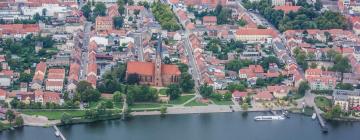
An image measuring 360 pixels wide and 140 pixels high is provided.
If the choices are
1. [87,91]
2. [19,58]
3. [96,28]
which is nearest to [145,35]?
[96,28]

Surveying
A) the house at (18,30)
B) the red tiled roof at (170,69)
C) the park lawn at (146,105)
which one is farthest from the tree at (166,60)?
the house at (18,30)

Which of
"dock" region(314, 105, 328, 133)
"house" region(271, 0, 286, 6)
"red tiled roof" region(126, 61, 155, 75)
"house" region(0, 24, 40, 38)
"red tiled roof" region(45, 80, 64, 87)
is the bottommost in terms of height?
"dock" region(314, 105, 328, 133)

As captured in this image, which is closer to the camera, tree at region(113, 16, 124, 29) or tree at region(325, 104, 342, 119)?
tree at region(325, 104, 342, 119)

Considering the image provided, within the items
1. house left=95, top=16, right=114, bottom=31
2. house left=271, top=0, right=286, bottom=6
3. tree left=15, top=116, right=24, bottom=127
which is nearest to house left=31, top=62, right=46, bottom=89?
tree left=15, top=116, right=24, bottom=127

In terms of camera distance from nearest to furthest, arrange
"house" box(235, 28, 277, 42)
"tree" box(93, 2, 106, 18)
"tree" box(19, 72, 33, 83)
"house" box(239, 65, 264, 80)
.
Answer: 1. "tree" box(19, 72, 33, 83)
2. "house" box(239, 65, 264, 80)
3. "house" box(235, 28, 277, 42)
4. "tree" box(93, 2, 106, 18)

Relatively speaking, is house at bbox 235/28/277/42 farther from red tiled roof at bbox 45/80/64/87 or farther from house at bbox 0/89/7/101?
house at bbox 0/89/7/101

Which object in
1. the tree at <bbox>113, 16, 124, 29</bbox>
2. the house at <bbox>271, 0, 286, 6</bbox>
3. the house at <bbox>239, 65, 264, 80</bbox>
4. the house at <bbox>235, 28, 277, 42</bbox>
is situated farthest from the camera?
the house at <bbox>271, 0, 286, 6</bbox>

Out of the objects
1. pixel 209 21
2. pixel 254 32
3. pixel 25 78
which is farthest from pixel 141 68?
pixel 209 21

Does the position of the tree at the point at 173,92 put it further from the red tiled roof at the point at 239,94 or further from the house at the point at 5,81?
the house at the point at 5,81

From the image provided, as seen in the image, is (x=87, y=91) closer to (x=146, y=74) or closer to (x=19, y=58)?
(x=146, y=74)
